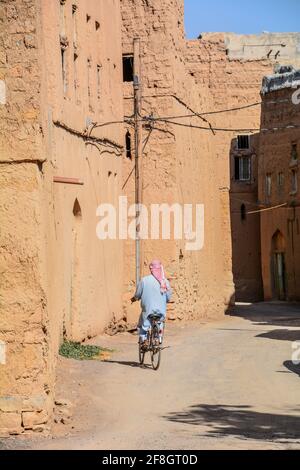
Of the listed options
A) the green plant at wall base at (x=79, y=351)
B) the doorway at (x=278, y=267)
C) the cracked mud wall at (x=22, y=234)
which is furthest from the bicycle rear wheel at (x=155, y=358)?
the doorway at (x=278, y=267)

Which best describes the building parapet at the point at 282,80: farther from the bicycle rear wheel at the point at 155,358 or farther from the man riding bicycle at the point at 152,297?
the bicycle rear wheel at the point at 155,358

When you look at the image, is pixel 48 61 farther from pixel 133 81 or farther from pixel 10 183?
pixel 133 81

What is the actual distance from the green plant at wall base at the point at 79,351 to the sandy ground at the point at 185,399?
0.35 meters

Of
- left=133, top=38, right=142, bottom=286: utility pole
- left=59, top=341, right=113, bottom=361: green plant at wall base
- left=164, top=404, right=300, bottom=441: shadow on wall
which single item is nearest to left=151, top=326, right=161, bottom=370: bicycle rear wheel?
left=59, top=341, right=113, bottom=361: green plant at wall base

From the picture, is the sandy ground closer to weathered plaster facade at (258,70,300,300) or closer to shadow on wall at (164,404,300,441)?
shadow on wall at (164,404,300,441)

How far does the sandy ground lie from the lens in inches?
379

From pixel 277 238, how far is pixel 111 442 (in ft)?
107

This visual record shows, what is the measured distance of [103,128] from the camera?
65.9ft

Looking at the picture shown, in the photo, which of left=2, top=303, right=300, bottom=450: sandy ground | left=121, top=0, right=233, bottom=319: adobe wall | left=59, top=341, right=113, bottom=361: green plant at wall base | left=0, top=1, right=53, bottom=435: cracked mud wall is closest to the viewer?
left=2, top=303, right=300, bottom=450: sandy ground

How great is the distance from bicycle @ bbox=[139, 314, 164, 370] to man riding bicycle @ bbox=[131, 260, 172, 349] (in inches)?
2.2

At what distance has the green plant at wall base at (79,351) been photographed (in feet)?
50.5

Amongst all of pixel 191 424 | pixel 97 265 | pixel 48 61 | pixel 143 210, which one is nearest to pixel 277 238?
pixel 143 210

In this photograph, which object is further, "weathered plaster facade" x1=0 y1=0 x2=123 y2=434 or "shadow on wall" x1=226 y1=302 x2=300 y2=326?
"shadow on wall" x1=226 y1=302 x2=300 y2=326

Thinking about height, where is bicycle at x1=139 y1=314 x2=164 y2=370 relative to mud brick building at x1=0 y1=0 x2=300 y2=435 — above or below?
below
